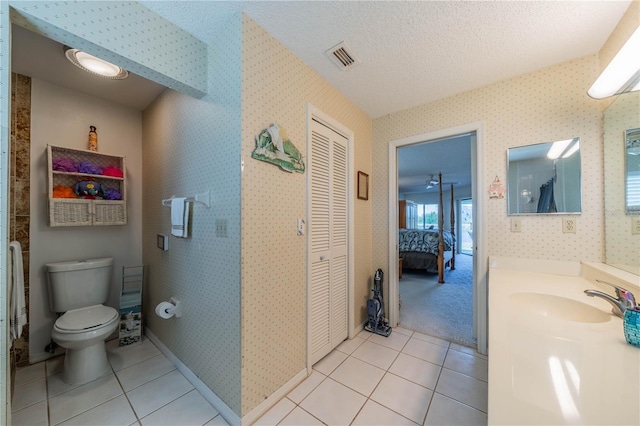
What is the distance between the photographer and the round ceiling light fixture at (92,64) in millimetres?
1594

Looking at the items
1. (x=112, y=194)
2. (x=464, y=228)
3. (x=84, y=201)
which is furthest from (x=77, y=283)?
(x=464, y=228)

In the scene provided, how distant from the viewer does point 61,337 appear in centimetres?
166

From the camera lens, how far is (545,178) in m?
1.84

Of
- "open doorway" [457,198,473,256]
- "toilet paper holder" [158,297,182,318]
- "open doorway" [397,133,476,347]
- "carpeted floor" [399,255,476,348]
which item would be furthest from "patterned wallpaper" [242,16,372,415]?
"open doorway" [457,198,473,256]

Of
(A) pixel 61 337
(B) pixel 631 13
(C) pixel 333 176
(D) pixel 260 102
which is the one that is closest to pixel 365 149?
(C) pixel 333 176

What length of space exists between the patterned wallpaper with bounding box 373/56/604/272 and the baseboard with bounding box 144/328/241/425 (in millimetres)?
2296

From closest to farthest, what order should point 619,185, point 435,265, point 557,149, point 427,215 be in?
point 619,185
point 557,149
point 435,265
point 427,215

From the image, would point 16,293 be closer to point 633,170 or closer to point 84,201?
point 84,201

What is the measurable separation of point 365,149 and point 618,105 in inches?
71.8

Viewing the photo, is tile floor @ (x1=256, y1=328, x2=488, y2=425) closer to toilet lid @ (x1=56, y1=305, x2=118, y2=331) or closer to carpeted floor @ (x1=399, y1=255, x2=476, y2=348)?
carpeted floor @ (x1=399, y1=255, x2=476, y2=348)

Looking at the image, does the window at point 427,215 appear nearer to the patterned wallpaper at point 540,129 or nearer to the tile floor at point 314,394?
the patterned wallpaper at point 540,129

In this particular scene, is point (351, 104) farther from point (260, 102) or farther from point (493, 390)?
point (493, 390)

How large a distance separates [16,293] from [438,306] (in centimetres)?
389

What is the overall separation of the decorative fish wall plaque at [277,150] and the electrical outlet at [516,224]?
6.04ft
